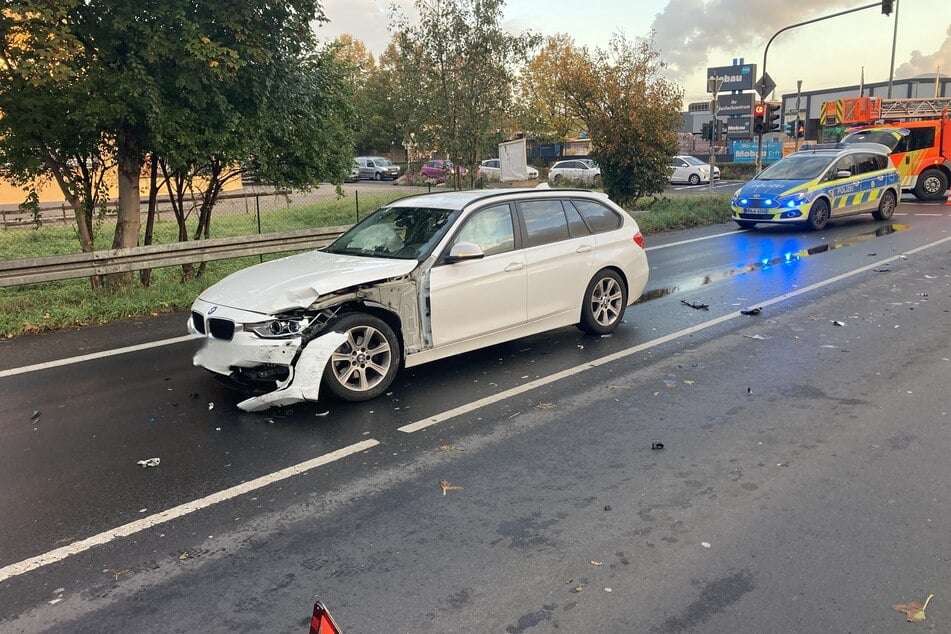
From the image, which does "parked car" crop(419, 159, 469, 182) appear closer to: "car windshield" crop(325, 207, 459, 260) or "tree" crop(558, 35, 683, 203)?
"tree" crop(558, 35, 683, 203)

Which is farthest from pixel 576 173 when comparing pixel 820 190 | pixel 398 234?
pixel 398 234

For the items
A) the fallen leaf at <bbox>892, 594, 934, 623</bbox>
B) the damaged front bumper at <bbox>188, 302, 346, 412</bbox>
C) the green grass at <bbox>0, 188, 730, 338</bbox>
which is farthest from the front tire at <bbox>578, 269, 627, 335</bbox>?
the green grass at <bbox>0, 188, 730, 338</bbox>

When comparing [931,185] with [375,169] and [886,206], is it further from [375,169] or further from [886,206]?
[375,169]

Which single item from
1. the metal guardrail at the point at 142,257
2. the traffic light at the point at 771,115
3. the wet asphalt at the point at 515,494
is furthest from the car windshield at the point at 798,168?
the metal guardrail at the point at 142,257

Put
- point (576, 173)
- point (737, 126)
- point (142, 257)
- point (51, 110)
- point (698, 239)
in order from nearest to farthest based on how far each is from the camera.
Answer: point (51, 110) → point (142, 257) → point (698, 239) → point (576, 173) → point (737, 126)

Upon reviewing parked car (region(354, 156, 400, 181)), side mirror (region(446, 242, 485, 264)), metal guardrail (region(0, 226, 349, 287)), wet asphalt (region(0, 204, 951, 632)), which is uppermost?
parked car (region(354, 156, 400, 181))

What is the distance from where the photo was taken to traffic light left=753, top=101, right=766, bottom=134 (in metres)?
23.7

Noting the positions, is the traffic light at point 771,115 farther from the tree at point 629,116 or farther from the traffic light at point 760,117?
the tree at point 629,116

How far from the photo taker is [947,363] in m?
6.67

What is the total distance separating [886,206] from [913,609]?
58.3 feet

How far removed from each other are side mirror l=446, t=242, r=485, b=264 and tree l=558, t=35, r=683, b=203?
14.1 m

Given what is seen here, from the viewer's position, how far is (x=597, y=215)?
793 centimetres

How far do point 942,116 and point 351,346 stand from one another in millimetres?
25141

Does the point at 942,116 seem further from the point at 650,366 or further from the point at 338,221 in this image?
the point at 650,366
